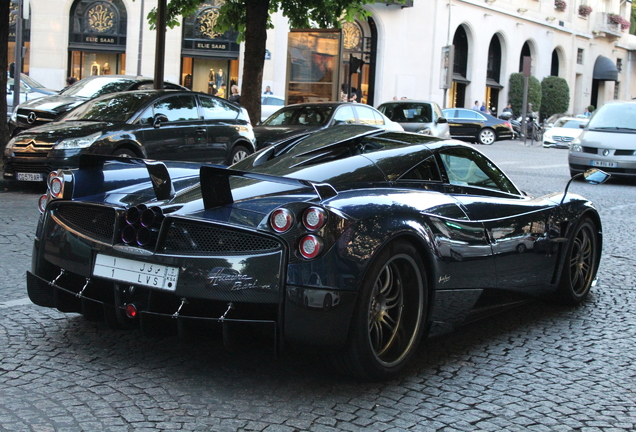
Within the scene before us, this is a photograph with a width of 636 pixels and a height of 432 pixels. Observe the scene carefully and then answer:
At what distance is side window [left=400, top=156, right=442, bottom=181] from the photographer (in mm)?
4754

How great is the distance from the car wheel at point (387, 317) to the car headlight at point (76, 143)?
26.3 feet

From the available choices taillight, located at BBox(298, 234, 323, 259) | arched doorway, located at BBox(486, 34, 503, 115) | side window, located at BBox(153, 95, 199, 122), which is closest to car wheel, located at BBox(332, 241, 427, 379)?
taillight, located at BBox(298, 234, 323, 259)

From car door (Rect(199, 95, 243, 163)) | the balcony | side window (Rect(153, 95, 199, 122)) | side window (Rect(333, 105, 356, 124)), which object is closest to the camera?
side window (Rect(153, 95, 199, 122))

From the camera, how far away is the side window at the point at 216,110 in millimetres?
13492

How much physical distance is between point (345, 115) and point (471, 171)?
11.4m

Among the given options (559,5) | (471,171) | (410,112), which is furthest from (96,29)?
(471,171)

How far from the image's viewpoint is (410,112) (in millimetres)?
24219

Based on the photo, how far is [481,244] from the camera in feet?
15.1

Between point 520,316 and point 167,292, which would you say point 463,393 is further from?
point 520,316

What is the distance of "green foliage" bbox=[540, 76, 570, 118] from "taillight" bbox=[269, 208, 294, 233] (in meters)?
49.7

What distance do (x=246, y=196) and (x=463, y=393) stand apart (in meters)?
1.36

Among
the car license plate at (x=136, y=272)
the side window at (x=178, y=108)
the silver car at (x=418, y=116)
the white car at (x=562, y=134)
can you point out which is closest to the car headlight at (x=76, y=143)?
the side window at (x=178, y=108)

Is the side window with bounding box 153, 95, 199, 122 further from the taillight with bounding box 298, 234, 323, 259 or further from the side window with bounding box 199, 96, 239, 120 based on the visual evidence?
the taillight with bounding box 298, 234, 323, 259

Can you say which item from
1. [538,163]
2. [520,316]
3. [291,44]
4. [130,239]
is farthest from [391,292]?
[538,163]
